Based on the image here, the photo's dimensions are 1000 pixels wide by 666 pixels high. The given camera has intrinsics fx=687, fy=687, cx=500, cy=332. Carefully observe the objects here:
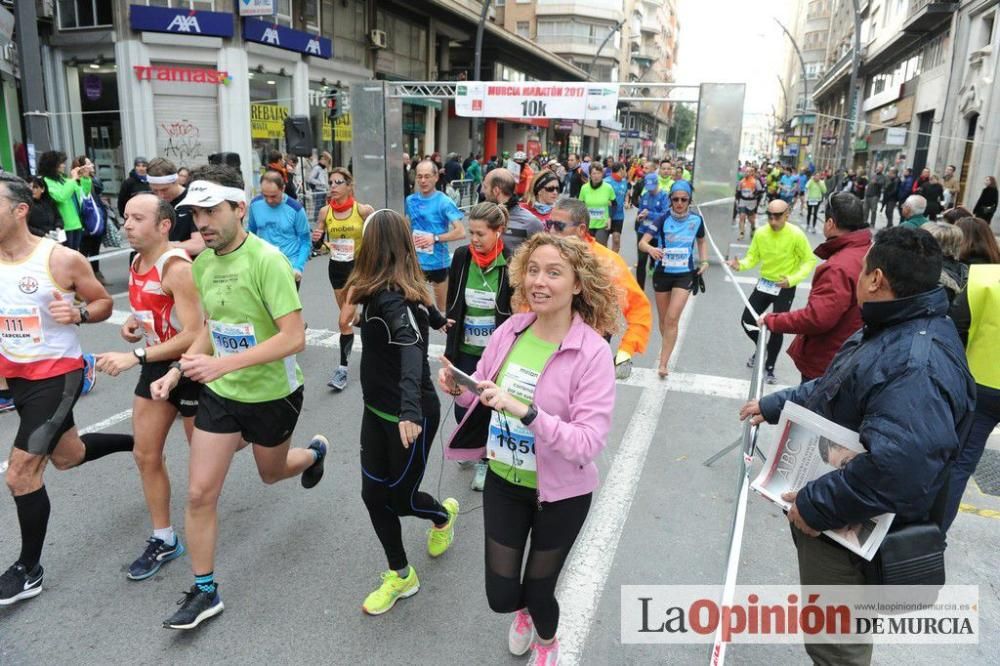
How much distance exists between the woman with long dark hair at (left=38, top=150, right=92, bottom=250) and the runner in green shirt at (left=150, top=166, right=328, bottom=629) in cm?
733

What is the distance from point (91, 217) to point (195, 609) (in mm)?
8628

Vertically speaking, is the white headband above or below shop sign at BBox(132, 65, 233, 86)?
below

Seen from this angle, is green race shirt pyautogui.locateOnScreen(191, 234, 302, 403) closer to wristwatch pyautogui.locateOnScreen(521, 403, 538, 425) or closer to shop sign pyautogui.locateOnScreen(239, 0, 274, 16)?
wristwatch pyautogui.locateOnScreen(521, 403, 538, 425)

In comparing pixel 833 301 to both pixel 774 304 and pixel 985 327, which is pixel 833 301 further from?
pixel 774 304

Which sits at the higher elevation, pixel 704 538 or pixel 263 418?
pixel 263 418

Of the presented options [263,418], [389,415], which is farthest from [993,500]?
[263,418]

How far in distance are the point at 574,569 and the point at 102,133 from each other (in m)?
21.3

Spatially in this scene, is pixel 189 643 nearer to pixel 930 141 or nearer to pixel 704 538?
pixel 704 538

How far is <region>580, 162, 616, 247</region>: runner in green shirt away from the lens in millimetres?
11406

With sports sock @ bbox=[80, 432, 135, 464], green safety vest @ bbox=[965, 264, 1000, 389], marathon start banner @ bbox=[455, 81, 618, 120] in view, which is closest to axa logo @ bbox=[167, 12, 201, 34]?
marathon start banner @ bbox=[455, 81, 618, 120]

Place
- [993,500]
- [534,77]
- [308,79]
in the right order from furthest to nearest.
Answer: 1. [534,77]
2. [308,79]
3. [993,500]

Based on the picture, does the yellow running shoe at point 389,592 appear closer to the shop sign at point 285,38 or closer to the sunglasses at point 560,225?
the sunglasses at point 560,225

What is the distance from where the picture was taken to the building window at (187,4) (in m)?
18.8

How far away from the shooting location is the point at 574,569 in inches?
143
